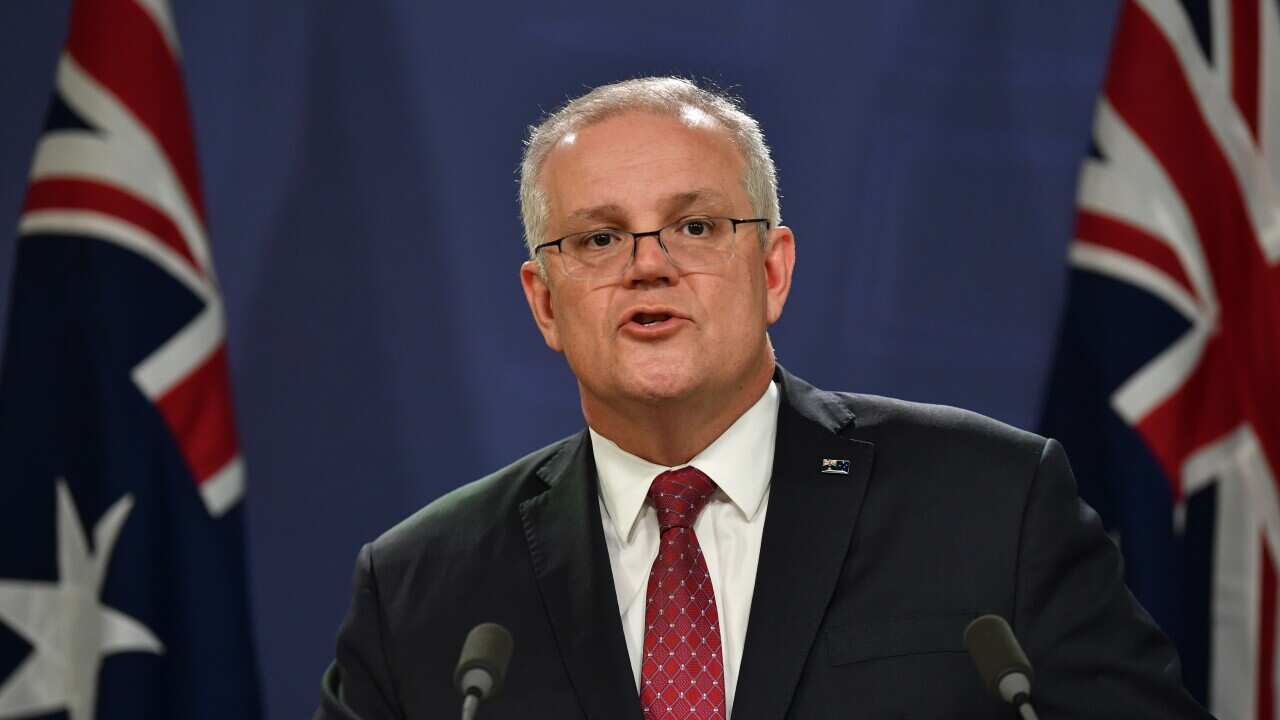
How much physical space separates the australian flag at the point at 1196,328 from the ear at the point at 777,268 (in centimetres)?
120

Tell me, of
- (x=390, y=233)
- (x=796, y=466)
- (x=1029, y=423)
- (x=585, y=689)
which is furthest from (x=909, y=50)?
(x=585, y=689)

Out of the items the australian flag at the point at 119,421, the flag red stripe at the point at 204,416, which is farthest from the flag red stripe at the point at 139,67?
the flag red stripe at the point at 204,416

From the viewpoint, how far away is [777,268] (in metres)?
2.14

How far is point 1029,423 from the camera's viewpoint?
3584mm

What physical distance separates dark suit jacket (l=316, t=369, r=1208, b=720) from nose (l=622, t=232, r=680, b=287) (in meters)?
0.28

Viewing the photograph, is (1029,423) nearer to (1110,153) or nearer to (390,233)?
(1110,153)

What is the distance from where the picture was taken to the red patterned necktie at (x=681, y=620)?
6.02 feet

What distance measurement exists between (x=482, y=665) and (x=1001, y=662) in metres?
0.53

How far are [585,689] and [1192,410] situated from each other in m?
1.72

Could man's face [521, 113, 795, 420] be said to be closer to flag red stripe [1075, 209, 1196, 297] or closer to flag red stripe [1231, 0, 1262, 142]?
flag red stripe [1075, 209, 1196, 297]

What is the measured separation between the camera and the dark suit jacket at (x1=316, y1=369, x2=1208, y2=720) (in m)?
1.78

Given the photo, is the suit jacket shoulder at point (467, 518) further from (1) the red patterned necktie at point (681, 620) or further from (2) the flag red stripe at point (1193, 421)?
(2) the flag red stripe at point (1193, 421)

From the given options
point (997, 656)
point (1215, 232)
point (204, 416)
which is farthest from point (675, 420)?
point (1215, 232)

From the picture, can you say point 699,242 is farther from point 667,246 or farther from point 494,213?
point 494,213
